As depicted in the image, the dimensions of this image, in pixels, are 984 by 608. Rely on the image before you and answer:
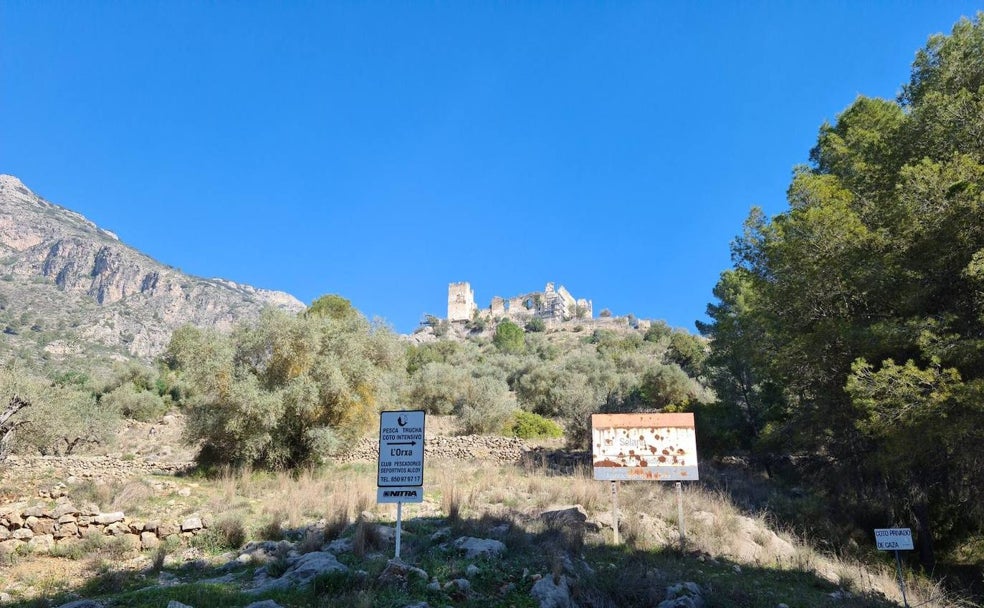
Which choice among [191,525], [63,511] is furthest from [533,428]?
[63,511]

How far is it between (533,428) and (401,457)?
20132mm

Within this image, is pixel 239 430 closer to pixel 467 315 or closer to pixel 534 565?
pixel 534 565

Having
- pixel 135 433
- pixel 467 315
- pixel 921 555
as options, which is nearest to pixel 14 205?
pixel 467 315

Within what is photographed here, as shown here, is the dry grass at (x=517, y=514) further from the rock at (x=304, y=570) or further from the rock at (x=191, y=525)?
the rock at (x=304, y=570)

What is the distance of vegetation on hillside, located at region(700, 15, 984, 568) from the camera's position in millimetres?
9375

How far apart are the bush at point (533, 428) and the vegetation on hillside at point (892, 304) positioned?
12.8m

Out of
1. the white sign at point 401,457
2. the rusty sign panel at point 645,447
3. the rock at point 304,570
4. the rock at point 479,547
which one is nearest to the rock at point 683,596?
the rock at point 479,547

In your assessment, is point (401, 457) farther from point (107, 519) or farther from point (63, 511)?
point (63, 511)

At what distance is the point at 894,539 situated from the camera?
7750 millimetres

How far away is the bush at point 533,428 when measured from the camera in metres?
26.9

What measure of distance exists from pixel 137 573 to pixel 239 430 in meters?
8.97

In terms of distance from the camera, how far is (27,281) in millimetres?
84375

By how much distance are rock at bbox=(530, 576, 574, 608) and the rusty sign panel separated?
16.6ft

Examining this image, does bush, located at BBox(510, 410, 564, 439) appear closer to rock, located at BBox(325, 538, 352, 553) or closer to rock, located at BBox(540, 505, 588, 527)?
rock, located at BBox(540, 505, 588, 527)
